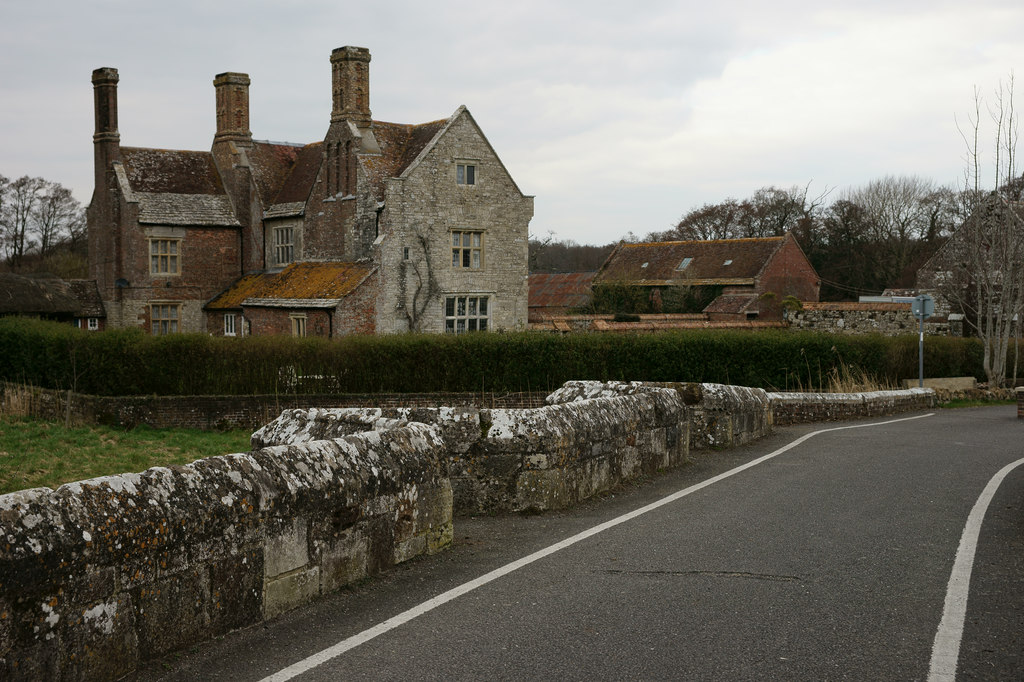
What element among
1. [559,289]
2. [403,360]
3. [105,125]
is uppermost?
[105,125]

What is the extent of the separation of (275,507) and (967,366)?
3006 centimetres

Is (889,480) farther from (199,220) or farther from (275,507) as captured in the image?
(199,220)

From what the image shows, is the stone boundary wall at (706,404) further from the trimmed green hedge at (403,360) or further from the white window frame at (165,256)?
the white window frame at (165,256)

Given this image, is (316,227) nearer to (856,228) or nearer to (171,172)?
(171,172)

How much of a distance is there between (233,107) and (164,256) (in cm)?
793

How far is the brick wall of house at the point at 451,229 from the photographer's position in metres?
35.6

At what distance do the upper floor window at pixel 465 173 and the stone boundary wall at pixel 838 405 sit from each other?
63.6 ft

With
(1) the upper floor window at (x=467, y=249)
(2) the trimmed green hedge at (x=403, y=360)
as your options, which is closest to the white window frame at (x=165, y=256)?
(1) the upper floor window at (x=467, y=249)

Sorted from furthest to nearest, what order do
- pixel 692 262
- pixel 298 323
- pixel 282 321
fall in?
1. pixel 692 262
2. pixel 282 321
3. pixel 298 323

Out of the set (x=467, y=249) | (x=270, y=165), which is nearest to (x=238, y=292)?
(x=270, y=165)

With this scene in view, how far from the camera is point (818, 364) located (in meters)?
26.8

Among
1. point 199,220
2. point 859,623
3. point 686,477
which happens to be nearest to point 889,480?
point 686,477

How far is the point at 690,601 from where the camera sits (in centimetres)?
604

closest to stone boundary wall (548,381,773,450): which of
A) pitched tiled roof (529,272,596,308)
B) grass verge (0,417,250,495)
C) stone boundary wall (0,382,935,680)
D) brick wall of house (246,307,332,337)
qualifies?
stone boundary wall (0,382,935,680)
